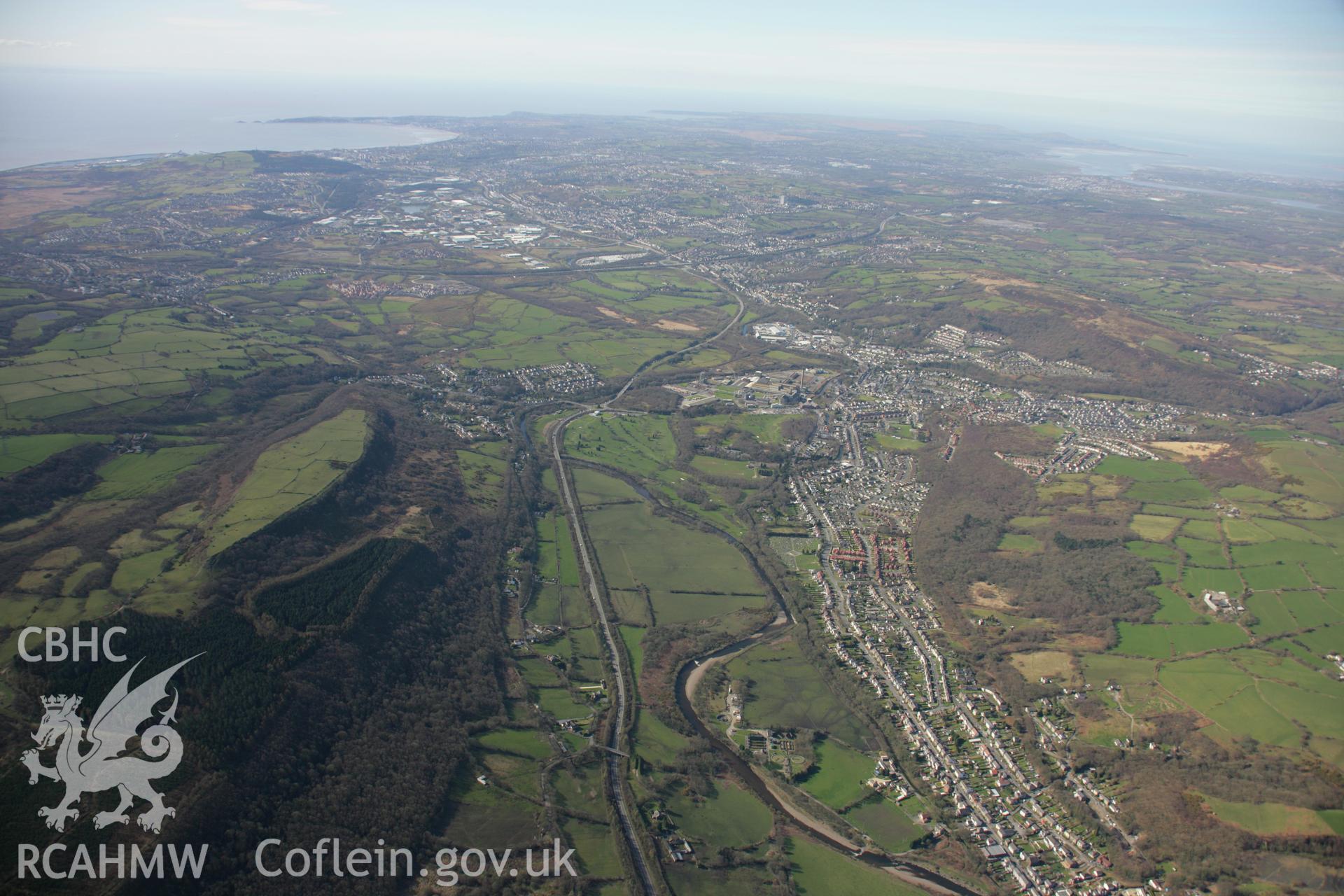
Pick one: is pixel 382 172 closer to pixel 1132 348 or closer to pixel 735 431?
pixel 735 431

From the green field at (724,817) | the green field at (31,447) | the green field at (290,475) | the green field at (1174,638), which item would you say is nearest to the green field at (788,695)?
the green field at (724,817)

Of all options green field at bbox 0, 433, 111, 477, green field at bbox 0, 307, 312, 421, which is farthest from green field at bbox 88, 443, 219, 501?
green field at bbox 0, 307, 312, 421

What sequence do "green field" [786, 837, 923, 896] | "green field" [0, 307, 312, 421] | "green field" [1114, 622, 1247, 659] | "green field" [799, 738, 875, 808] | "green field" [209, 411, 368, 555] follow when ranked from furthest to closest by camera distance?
"green field" [0, 307, 312, 421] → "green field" [209, 411, 368, 555] → "green field" [1114, 622, 1247, 659] → "green field" [799, 738, 875, 808] → "green field" [786, 837, 923, 896]

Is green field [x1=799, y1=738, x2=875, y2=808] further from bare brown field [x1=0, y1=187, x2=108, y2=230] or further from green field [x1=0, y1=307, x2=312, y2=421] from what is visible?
bare brown field [x1=0, y1=187, x2=108, y2=230]

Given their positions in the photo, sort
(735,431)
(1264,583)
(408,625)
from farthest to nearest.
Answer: (735,431)
(1264,583)
(408,625)

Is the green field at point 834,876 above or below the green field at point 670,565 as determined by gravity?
below

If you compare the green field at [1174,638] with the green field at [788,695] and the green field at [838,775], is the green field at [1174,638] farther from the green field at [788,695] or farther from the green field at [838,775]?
the green field at [838,775]

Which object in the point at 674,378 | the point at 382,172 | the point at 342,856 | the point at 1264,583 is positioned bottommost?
the point at 342,856

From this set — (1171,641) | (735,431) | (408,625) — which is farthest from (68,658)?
(1171,641)

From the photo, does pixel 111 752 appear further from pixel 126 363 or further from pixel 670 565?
pixel 126 363
